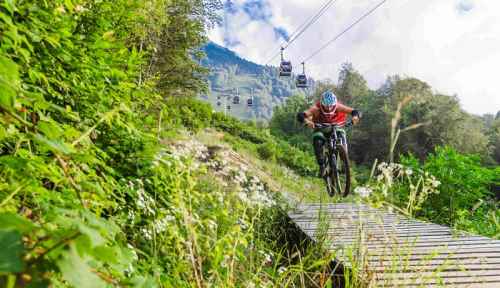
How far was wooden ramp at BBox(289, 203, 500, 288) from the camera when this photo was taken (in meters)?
Answer: 2.11

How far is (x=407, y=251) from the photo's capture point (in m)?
2.84

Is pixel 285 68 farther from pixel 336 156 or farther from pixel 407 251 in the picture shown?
pixel 407 251

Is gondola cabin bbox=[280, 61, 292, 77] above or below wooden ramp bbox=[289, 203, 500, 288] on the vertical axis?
above

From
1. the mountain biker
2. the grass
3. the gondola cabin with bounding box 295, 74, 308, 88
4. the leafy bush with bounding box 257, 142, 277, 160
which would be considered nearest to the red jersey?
the mountain biker

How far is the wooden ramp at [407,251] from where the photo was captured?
211cm

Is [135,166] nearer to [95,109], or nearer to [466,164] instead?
[95,109]

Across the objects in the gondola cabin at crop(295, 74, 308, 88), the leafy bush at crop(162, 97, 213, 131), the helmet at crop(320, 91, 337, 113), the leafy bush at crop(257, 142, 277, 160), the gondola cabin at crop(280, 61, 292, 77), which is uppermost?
the gondola cabin at crop(280, 61, 292, 77)

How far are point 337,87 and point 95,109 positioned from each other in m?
59.5

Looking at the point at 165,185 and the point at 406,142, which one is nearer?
the point at 165,185

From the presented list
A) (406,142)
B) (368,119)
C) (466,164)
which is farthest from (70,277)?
(368,119)

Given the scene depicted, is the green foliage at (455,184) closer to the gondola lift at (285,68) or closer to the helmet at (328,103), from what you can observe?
the helmet at (328,103)

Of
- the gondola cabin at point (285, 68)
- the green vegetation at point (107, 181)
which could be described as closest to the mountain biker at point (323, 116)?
the green vegetation at point (107, 181)

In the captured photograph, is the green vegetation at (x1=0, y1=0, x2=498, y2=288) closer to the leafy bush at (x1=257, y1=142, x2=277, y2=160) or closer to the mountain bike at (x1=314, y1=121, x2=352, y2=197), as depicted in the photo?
the mountain bike at (x1=314, y1=121, x2=352, y2=197)

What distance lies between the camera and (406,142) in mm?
41594
